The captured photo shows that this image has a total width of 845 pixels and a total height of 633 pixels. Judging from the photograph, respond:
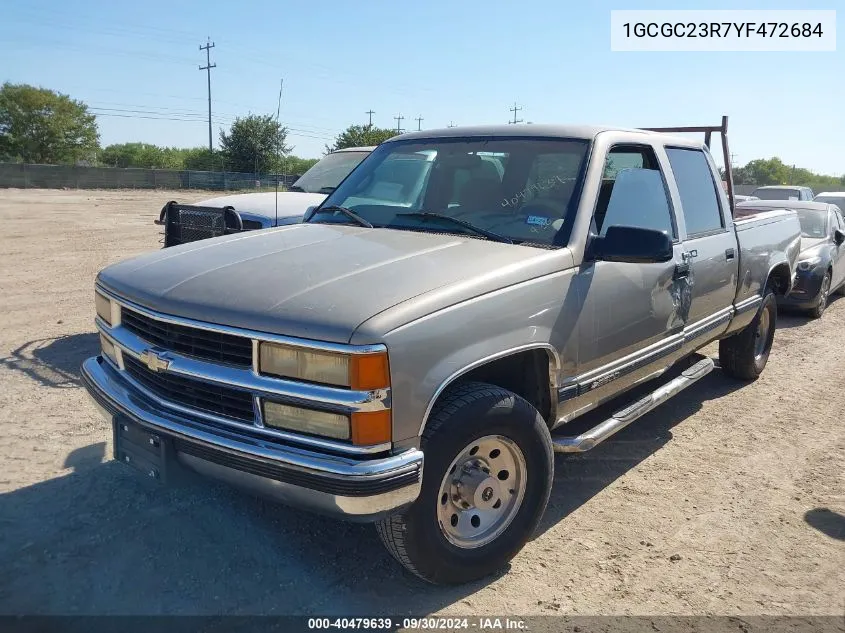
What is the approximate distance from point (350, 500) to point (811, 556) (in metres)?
2.42

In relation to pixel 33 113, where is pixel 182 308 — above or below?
below

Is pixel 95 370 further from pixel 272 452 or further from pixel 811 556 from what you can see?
pixel 811 556

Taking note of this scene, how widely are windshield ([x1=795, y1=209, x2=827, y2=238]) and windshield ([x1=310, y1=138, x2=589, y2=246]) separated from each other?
8192 millimetres

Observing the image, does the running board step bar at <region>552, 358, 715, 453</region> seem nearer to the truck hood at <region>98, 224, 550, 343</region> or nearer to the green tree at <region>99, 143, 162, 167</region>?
the truck hood at <region>98, 224, 550, 343</region>

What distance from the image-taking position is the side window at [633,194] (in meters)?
3.78

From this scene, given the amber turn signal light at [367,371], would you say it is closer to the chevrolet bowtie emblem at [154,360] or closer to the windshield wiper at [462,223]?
the chevrolet bowtie emblem at [154,360]

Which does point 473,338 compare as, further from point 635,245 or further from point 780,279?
point 780,279

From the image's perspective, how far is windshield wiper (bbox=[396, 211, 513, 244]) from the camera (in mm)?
3461

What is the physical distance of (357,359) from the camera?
2.39 metres

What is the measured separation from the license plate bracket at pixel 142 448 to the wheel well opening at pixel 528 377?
141 cm

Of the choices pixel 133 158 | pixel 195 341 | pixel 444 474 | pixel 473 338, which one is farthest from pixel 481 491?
pixel 133 158

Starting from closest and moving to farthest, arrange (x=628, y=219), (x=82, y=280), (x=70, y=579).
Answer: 1. (x=70, y=579)
2. (x=628, y=219)
3. (x=82, y=280)

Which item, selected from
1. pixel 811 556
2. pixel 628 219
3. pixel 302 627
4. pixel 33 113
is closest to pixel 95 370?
pixel 302 627

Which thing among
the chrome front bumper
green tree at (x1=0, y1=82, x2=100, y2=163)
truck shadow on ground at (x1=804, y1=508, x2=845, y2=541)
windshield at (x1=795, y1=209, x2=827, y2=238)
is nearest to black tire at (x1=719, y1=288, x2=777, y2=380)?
truck shadow on ground at (x1=804, y1=508, x2=845, y2=541)
